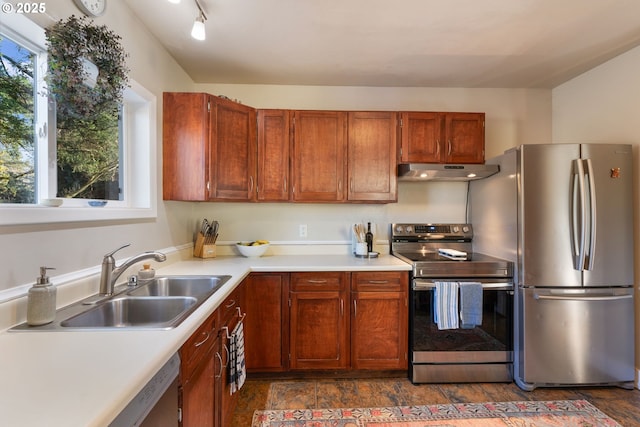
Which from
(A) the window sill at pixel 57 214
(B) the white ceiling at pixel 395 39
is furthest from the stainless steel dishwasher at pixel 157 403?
A: (B) the white ceiling at pixel 395 39

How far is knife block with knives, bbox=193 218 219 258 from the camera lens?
2615mm

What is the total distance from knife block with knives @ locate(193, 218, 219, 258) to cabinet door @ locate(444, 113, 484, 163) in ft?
7.01

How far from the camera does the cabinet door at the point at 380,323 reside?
231cm

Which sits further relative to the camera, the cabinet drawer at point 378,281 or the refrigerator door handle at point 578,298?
the cabinet drawer at point 378,281

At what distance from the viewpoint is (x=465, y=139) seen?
2.65 metres

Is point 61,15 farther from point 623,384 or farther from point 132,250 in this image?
point 623,384

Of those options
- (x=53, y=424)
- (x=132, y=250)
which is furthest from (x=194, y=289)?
(x=53, y=424)

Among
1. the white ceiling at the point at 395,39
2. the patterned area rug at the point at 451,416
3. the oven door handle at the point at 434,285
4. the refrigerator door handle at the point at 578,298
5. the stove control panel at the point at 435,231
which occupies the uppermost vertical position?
the white ceiling at the point at 395,39

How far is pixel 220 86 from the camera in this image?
288 centimetres

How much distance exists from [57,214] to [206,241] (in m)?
1.41

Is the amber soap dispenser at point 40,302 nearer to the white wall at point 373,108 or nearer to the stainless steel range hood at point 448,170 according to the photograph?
the white wall at point 373,108

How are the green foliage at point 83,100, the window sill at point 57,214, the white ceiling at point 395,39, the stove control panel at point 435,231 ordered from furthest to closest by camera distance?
the stove control panel at point 435,231
the white ceiling at point 395,39
the green foliage at point 83,100
the window sill at point 57,214

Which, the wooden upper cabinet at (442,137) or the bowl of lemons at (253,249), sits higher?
the wooden upper cabinet at (442,137)

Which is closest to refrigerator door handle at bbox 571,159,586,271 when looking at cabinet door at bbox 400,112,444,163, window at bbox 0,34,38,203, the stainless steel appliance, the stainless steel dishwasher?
the stainless steel appliance
